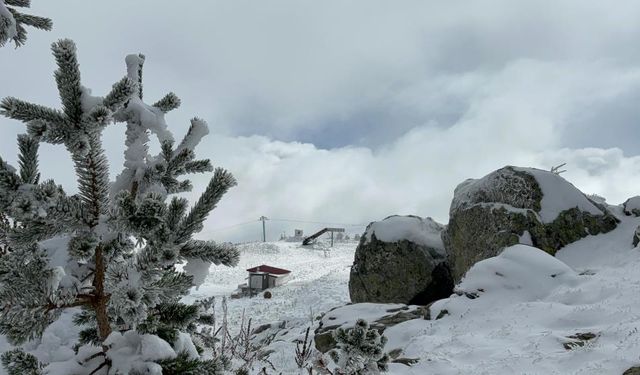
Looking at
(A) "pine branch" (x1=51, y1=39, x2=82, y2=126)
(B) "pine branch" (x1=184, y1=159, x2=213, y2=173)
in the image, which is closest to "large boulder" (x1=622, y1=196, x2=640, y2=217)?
(B) "pine branch" (x1=184, y1=159, x2=213, y2=173)

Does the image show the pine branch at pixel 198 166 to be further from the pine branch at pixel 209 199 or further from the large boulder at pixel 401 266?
the large boulder at pixel 401 266

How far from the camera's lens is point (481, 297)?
7.48 m

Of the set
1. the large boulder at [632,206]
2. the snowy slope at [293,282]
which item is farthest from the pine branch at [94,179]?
the large boulder at [632,206]

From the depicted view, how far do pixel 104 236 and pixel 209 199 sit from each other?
1.24 feet

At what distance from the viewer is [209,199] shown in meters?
1.56

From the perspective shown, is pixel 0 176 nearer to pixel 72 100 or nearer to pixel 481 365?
pixel 72 100

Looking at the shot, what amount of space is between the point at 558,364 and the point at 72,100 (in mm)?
4884

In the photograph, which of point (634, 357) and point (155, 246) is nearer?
point (155, 246)

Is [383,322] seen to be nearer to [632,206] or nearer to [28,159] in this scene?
[28,159]

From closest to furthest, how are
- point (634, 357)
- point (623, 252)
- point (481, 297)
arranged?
1. point (634, 357)
2. point (481, 297)
3. point (623, 252)

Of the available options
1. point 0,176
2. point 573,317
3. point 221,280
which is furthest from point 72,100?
point 221,280

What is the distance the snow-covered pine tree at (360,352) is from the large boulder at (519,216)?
795 centimetres

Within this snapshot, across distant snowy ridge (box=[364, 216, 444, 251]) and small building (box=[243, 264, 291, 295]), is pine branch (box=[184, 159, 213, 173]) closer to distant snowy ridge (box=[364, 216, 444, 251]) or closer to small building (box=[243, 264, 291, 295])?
distant snowy ridge (box=[364, 216, 444, 251])

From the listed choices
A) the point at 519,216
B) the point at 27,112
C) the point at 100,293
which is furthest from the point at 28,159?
the point at 519,216
